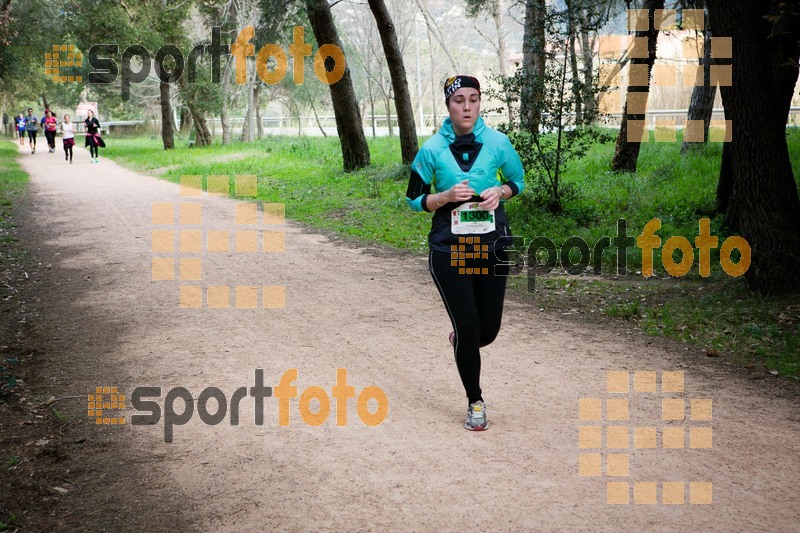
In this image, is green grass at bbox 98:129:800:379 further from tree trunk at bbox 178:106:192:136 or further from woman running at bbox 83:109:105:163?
tree trunk at bbox 178:106:192:136

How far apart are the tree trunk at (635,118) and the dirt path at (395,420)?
803cm

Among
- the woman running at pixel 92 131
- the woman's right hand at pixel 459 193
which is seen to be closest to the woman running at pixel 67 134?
the woman running at pixel 92 131

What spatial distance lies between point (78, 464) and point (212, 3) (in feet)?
112

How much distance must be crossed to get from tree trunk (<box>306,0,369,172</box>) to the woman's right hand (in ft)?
51.2

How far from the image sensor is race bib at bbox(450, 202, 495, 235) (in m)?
4.81

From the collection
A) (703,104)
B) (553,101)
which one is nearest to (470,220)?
(553,101)

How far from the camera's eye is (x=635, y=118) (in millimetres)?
16125

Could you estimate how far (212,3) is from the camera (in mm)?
35469

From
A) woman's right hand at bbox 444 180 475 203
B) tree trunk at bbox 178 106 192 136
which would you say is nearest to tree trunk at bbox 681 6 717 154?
woman's right hand at bbox 444 180 475 203

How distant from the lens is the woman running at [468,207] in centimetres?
472

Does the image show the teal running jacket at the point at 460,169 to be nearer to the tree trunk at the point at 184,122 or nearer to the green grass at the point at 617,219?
the green grass at the point at 617,219

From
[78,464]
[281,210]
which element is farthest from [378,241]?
[78,464]

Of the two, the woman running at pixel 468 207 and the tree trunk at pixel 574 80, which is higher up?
the tree trunk at pixel 574 80

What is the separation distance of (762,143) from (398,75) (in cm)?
1170
